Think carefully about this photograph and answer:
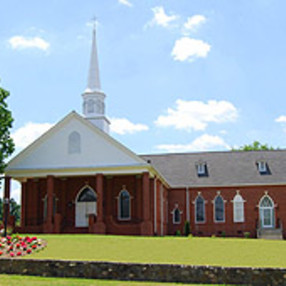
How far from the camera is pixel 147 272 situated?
17125mm

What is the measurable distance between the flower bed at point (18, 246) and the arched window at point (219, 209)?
23.9 meters

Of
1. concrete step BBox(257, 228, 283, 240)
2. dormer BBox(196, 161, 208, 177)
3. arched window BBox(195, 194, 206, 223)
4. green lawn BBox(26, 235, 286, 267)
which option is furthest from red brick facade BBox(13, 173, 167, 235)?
green lawn BBox(26, 235, 286, 267)

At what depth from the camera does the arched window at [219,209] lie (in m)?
44.3

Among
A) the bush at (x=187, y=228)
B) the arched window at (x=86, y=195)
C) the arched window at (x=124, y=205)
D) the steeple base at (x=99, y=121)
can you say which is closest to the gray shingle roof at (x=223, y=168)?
the bush at (x=187, y=228)

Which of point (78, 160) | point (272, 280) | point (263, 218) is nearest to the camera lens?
point (272, 280)

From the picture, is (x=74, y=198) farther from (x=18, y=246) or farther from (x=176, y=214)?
(x=18, y=246)

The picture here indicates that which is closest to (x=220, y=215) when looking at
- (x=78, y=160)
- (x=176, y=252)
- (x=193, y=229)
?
(x=193, y=229)

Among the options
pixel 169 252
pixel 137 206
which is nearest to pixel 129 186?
pixel 137 206

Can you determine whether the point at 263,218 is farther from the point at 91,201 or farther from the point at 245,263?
the point at 245,263

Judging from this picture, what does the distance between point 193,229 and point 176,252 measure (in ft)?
79.9

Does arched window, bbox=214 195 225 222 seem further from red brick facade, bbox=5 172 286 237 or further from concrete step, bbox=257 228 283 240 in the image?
concrete step, bbox=257 228 283 240

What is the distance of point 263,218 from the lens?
4366 centimetres

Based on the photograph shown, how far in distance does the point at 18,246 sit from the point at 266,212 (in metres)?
27.9

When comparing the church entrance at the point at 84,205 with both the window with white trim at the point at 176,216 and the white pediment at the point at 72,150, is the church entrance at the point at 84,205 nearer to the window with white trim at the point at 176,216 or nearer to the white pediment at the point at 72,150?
the white pediment at the point at 72,150
